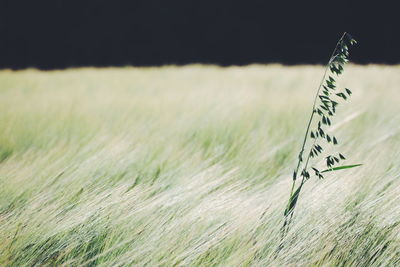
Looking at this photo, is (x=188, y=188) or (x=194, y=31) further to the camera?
(x=194, y=31)

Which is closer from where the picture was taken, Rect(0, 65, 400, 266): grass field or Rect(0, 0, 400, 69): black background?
Rect(0, 65, 400, 266): grass field

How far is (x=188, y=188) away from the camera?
2.96ft

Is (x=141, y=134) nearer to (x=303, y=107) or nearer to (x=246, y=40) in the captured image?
(x=303, y=107)

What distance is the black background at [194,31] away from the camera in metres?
5.03

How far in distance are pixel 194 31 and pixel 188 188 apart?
4.90 m

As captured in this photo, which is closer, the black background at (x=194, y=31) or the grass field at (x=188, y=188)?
the grass field at (x=188, y=188)

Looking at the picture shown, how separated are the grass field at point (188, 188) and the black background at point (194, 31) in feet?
12.2

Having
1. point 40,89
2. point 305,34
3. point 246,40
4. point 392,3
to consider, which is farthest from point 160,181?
point 392,3

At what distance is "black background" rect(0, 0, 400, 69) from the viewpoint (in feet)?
16.5

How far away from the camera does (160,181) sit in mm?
962

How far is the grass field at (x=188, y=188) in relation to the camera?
2.48 feet

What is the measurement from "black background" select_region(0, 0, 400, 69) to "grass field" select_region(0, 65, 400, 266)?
3725mm

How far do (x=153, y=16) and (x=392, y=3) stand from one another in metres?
3.31

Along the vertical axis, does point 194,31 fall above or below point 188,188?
below
